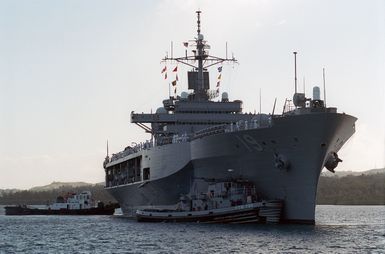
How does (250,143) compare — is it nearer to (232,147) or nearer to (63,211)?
(232,147)

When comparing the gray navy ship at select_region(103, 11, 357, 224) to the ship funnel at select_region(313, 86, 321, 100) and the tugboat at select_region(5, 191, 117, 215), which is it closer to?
the ship funnel at select_region(313, 86, 321, 100)

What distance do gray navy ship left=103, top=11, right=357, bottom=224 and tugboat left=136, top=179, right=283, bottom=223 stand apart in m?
0.64

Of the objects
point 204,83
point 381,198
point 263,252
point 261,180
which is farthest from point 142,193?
point 381,198

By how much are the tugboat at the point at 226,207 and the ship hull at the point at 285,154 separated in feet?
2.14

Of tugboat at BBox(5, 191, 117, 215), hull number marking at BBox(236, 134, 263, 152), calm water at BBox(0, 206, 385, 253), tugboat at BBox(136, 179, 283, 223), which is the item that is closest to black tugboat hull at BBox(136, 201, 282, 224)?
tugboat at BBox(136, 179, 283, 223)

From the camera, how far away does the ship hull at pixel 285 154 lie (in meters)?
47.6

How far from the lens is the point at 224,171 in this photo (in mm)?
53594

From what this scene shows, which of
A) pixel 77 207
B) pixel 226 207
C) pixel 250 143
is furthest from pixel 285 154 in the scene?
pixel 77 207

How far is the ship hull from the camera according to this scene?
47.6 m

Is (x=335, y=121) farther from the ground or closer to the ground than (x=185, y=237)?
farther from the ground

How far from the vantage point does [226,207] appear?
2066 inches

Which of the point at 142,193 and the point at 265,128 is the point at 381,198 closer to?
the point at 142,193

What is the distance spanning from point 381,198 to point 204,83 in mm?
117774

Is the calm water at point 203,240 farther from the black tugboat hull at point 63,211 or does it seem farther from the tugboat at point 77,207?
the tugboat at point 77,207
